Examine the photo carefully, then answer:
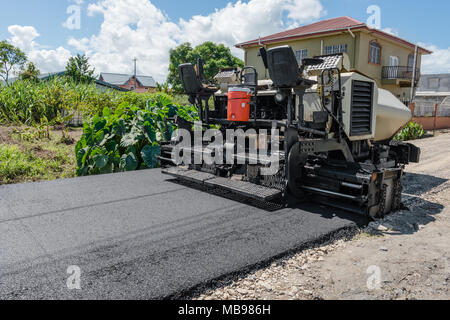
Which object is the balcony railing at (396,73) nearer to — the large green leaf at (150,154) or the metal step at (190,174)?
the large green leaf at (150,154)

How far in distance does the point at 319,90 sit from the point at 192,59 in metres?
37.9

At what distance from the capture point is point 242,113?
5.31m

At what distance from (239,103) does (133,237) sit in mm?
2574

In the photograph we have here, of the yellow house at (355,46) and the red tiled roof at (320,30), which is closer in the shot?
the red tiled roof at (320,30)

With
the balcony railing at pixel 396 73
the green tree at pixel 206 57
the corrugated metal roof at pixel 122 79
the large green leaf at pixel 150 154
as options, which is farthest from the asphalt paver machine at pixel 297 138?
the corrugated metal roof at pixel 122 79

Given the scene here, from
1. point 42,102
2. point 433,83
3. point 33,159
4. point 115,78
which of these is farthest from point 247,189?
point 115,78

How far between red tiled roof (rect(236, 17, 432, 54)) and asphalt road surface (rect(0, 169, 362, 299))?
54.4 feet

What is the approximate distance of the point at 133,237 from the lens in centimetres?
366

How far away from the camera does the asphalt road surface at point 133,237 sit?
2.73 meters

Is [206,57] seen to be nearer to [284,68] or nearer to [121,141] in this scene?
[121,141]

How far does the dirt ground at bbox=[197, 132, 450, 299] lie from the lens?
9.05 ft

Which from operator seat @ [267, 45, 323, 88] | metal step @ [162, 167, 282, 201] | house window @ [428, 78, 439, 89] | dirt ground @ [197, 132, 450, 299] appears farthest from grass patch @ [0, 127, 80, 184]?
house window @ [428, 78, 439, 89]

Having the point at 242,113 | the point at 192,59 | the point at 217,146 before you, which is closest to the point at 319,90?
the point at 242,113

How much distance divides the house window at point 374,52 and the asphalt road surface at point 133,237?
18191mm
